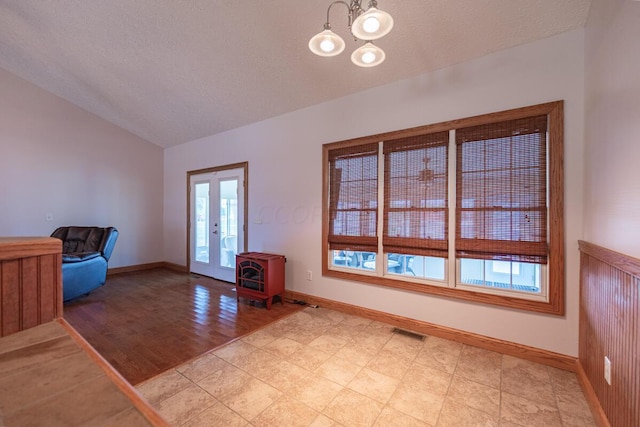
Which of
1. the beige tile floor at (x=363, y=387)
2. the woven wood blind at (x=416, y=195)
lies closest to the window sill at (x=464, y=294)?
the woven wood blind at (x=416, y=195)

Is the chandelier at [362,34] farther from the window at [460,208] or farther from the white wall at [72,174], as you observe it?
the white wall at [72,174]

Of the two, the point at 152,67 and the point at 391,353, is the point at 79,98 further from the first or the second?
the point at 391,353

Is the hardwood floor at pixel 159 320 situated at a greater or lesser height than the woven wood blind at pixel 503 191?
lesser

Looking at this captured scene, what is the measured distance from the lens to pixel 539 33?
7.19 feet

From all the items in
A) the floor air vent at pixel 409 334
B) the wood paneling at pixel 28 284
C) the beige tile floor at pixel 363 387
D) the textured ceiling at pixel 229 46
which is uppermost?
the textured ceiling at pixel 229 46

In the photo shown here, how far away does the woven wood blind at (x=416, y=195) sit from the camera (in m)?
2.68

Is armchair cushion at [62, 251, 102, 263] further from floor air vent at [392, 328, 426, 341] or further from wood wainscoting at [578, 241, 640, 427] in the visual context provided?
wood wainscoting at [578, 241, 640, 427]

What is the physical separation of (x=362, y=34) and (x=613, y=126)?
1629mm

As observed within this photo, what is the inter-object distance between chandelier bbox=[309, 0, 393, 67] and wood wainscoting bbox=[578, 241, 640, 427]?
1.77m

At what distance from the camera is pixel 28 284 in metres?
0.98

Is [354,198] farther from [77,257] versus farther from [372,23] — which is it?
[77,257]

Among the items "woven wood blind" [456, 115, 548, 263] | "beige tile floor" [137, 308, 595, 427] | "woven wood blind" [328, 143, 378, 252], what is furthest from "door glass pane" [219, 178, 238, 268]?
"woven wood blind" [456, 115, 548, 263]

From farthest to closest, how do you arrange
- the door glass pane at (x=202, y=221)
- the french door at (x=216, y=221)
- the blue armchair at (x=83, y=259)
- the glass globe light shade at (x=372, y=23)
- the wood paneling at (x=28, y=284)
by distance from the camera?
the door glass pane at (x=202, y=221) → the french door at (x=216, y=221) → the blue armchair at (x=83, y=259) → the glass globe light shade at (x=372, y=23) → the wood paneling at (x=28, y=284)

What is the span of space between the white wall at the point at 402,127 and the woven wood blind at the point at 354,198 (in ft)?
0.71
